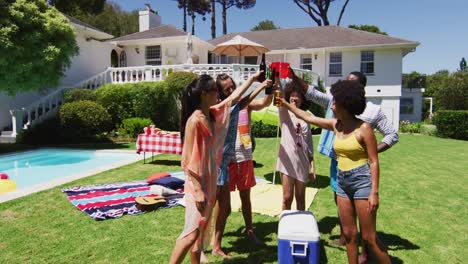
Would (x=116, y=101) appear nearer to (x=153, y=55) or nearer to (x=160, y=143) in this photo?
(x=160, y=143)

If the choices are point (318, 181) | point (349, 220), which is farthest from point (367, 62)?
point (349, 220)

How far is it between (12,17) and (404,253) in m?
12.9

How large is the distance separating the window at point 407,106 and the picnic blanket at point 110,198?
23920 mm

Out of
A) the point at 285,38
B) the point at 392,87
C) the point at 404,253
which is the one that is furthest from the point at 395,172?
the point at 285,38

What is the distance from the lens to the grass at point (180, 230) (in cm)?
396

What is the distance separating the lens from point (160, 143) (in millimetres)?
9719

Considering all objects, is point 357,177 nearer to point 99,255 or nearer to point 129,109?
point 99,255

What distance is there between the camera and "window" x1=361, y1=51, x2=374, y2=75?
74.4ft

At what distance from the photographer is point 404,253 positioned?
405 centimetres

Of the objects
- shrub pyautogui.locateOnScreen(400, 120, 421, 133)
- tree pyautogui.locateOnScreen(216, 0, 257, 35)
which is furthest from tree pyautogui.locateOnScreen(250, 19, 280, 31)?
shrub pyautogui.locateOnScreen(400, 120, 421, 133)

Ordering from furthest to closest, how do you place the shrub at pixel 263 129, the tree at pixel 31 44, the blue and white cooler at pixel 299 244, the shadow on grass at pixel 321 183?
the shrub at pixel 263 129
the tree at pixel 31 44
the shadow on grass at pixel 321 183
the blue and white cooler at pixel 299 244

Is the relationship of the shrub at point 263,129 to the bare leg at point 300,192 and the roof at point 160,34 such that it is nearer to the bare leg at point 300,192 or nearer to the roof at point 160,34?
the roof at point 160,34

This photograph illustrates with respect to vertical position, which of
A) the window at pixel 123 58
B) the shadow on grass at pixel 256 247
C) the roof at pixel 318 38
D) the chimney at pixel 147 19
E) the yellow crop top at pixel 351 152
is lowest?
the shadow on grass at pixel 256 247

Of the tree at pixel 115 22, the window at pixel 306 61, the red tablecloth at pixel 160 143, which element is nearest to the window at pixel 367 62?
the window at pixel 306 61
